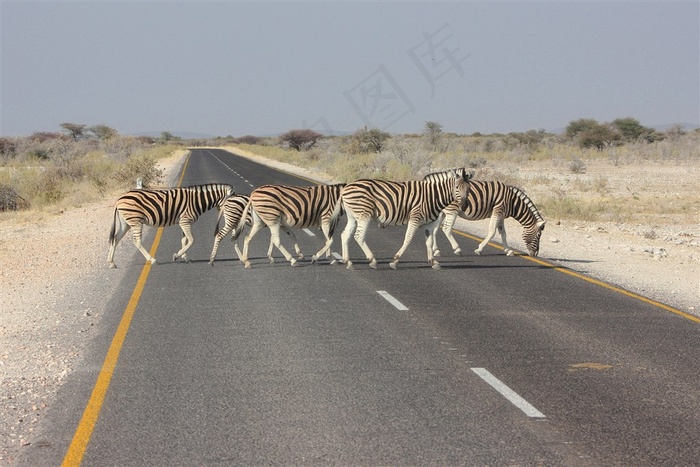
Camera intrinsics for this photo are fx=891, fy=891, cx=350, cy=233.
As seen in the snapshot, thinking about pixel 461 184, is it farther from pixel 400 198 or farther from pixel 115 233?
pixel 115 233

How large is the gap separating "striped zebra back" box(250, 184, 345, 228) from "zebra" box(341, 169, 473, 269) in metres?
0.37

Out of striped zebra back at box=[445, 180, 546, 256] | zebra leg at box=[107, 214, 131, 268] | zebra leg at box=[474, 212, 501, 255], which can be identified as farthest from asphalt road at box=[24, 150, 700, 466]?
zebra leg at box=[474, 212, 501, 255]

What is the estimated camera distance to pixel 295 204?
15.1 metres

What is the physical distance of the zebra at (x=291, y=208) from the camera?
15055mm

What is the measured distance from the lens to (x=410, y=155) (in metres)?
51.2

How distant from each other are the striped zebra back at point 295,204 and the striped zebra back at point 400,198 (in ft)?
1.39

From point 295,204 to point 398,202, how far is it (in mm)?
1748

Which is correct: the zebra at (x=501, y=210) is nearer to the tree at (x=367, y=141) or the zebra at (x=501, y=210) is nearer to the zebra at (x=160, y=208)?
the zebra at (x=160, y=208)

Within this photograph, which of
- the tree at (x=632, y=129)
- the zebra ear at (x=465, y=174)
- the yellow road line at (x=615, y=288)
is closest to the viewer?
the yellow road line at (x=615, y=288)

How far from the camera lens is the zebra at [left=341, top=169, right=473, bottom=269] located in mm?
14898

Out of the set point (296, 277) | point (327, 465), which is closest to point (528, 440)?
point (327, 465)

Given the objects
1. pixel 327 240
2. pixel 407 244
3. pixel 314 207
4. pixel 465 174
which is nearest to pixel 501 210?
pixel 465 174

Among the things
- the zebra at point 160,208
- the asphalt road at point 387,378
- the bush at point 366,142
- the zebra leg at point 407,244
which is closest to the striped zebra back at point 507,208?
the zebra leg at point 407,244

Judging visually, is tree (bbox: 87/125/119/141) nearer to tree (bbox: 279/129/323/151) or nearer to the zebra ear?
tree (bbox: 279/129/323/151)
